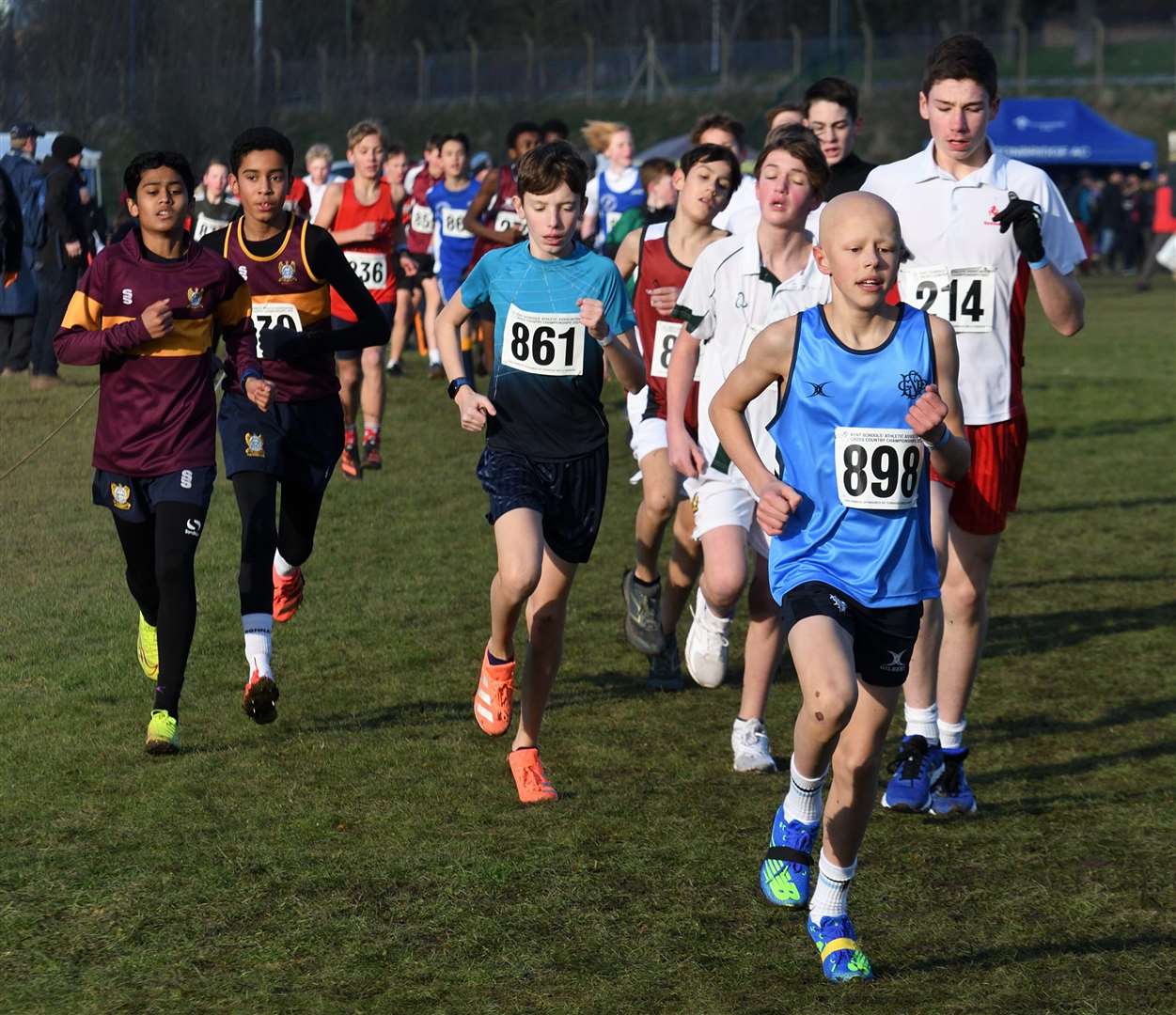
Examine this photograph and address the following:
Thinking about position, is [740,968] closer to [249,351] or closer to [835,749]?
[835,749]

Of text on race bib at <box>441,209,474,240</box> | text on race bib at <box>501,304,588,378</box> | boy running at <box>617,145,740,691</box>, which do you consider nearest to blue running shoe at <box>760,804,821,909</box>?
text on race bib at <box>501,304,588,378</box>

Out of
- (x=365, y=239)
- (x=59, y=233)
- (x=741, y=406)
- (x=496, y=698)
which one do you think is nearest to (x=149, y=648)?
(x=496, y=698)

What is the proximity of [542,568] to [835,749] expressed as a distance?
5.48ft

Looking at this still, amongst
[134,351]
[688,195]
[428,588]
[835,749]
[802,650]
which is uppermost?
[688,195]

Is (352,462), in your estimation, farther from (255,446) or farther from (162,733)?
(162,733)

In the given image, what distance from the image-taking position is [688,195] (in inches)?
306

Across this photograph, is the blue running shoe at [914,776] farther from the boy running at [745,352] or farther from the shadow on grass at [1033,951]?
the shadow on grass at [1033,951]

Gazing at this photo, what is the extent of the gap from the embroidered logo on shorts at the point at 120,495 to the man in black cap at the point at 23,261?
9984 millimetres

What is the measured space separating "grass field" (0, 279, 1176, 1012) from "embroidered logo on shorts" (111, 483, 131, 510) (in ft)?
2.91

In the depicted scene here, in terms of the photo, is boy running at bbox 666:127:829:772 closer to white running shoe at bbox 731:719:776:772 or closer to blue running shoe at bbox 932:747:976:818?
white running shoe at bbox 731:719:776:772

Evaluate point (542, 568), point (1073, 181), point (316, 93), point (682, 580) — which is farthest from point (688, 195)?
point (316, 93)

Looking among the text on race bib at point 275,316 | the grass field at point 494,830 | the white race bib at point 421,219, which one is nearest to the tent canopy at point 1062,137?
the white race bib at point 421,219

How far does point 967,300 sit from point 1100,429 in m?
11.5

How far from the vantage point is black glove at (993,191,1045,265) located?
574 centimetres
